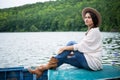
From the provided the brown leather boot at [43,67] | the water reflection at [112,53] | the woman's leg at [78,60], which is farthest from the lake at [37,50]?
the brown leather boot at [43,67]

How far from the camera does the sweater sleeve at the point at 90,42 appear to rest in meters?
2.38

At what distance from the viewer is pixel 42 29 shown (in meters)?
13.8

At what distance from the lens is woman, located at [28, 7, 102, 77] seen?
7.79 feet

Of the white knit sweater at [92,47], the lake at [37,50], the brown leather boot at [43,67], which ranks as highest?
the white knit sweater at [92,47]

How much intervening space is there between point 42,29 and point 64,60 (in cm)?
1146

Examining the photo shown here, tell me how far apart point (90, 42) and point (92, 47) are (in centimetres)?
6

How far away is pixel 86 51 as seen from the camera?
95.0 inches

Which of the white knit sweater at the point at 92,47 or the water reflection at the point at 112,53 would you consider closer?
the white knit sweater at the point at 92,47

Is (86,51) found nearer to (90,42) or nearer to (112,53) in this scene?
A: (90,42)

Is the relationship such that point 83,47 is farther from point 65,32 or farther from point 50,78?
Answer: point 65,32

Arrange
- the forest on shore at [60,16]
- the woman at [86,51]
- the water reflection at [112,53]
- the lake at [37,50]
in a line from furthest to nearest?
the forest on shore at [60,16]
the lake at [37,50]
the water reflection at [112,53]
the woman at [86,51]

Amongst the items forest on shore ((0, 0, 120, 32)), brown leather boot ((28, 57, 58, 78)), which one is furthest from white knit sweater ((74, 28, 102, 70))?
forest on shore ((0, 0, 120, 32))

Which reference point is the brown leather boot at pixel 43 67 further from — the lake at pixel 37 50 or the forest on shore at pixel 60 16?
the forest on shore at pixel 60 16

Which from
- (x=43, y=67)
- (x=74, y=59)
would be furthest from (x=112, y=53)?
(x=43, y=67)
